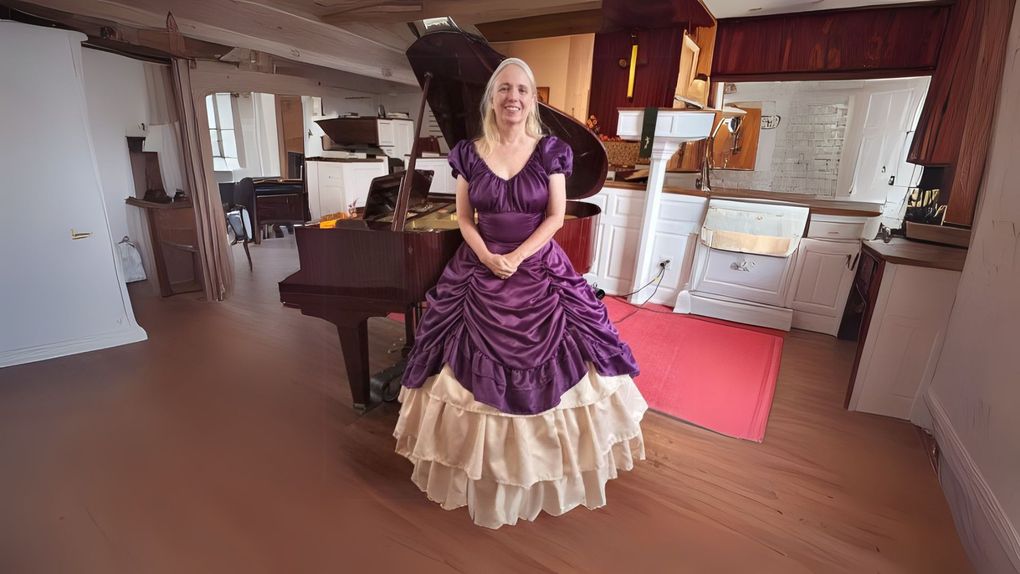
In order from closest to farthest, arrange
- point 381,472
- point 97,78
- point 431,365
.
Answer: point 431,365, point 381,472, point 97,78

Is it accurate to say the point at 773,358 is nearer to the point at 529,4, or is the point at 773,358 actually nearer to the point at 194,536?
the point at 529,4

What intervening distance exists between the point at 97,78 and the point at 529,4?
3236mm

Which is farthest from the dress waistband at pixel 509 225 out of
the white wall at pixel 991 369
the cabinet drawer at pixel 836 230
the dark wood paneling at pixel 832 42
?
the dark wood paneling at pixel 832 42

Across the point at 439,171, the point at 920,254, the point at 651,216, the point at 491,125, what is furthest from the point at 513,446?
the point at 439,171

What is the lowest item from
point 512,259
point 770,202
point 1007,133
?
point 512,259

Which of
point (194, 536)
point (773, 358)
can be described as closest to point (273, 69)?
point (194, 536)

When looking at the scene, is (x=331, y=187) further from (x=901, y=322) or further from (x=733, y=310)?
(x=901, y=322)

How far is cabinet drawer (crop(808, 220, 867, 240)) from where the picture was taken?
3.12 m

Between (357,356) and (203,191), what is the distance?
7.88 ft

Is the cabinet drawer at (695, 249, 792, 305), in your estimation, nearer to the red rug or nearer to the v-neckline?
the red rug

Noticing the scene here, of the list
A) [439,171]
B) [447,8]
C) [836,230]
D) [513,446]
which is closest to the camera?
[513,446]

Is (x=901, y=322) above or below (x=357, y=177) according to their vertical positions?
below

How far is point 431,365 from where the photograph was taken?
5.16ft

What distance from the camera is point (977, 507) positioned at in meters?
1.47
